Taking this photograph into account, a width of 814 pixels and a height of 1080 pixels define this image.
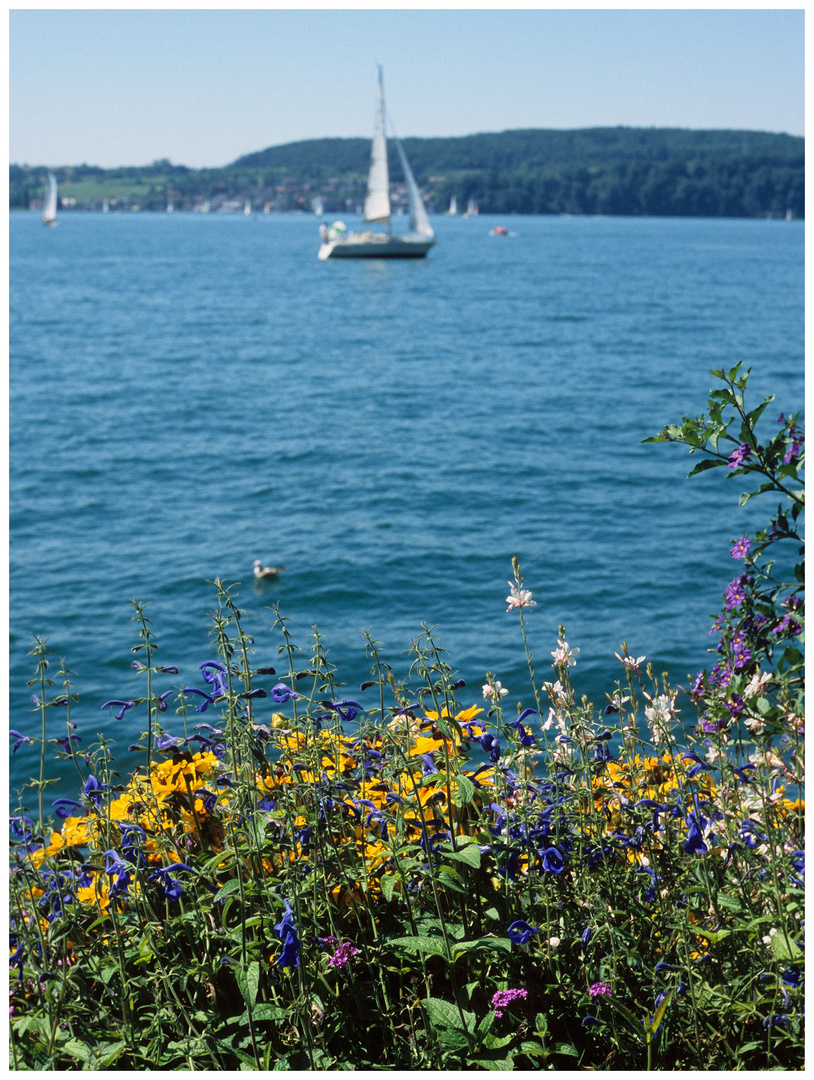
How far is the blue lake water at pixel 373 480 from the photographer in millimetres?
11898

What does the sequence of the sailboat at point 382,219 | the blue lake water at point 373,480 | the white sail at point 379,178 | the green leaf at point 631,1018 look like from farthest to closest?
1. the sailboat at point 382,219
2. the white sail at point 379,178
3. the blue lake water at point 373,480
4. the green leaf at point 631,1018

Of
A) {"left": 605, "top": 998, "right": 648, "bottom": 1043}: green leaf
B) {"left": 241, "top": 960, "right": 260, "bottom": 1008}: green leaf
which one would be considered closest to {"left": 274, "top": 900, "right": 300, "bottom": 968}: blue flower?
{"left": 241, "top": 960, "right": 260, "bottom": 1008}: green leaf

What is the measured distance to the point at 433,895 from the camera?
240 centimetres

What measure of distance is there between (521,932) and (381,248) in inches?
3072

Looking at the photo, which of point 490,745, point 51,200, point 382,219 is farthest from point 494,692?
point 51,200

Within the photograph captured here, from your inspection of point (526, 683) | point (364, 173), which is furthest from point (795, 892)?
point (364, 173)

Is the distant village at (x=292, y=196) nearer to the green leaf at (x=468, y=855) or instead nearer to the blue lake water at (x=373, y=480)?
the blue lake water at (x=373, y=480)

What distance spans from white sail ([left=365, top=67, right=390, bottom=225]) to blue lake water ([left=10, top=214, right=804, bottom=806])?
22.4m

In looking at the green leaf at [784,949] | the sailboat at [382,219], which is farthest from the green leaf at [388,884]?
the sailboat at [382,219]

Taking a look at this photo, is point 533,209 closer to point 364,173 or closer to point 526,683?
point 364,173

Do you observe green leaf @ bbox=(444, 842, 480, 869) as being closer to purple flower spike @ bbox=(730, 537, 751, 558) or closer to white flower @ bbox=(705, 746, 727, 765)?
white flower @ bbox=(705, 746, 727, 765)

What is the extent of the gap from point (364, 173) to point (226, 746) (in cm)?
16841

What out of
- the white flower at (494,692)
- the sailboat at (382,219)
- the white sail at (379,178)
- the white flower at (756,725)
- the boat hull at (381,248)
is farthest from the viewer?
the boat hull at (381,248)

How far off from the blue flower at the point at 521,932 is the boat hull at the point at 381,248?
2998 inches
